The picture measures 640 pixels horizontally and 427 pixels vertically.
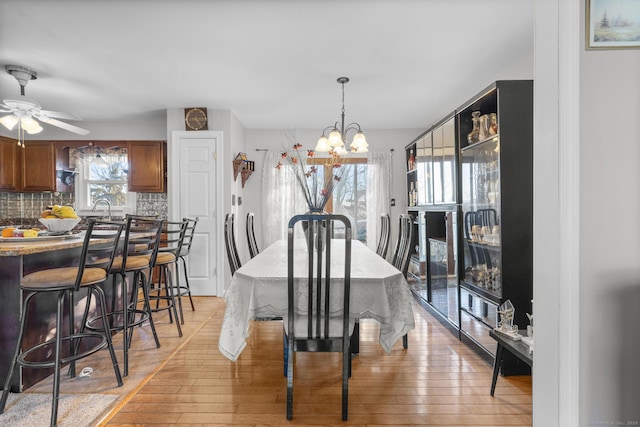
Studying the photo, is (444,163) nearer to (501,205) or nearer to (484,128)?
(484,128)

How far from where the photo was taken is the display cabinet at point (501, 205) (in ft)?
7.40

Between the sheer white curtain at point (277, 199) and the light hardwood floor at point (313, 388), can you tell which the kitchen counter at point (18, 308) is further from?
the sheer white curtain at point (277, 199)

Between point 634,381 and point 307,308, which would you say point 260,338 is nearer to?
point 307,308

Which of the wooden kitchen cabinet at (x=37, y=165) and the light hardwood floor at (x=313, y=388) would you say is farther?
the wooden kitchen cabinet at (x=37, y=165)

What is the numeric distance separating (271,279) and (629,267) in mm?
1420

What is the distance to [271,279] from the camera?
1786 mm

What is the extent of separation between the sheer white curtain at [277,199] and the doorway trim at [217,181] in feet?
3.04

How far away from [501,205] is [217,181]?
335cm

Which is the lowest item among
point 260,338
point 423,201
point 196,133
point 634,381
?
point 260,338

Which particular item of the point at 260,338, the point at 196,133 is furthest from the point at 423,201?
the point at 196,133

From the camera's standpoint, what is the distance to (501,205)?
2268 mm

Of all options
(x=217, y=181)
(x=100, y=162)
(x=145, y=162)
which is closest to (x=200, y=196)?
(x=217, y=181)

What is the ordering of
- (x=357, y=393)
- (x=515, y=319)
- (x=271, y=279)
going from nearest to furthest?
(x=271, y=279), (x=357, y=393), (x=515, y=319)

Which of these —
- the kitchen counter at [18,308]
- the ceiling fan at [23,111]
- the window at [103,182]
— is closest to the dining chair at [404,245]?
the kitchen counter at [18,308]
